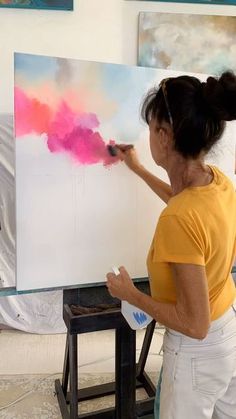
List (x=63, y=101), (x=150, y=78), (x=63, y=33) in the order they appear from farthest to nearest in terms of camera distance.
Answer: (x=63, y=33), (x=150, y=78), (x=63, y=101)

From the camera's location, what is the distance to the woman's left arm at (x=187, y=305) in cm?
77

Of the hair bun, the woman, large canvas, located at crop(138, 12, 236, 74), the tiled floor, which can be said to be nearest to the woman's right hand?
the woman

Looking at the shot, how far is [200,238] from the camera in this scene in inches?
30.9

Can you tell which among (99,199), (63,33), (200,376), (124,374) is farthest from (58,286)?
(63,33)

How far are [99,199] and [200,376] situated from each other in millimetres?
616

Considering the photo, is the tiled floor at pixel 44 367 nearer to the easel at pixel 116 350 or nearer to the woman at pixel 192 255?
the easel at pixel 116 350

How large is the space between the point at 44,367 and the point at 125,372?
67 centimetres

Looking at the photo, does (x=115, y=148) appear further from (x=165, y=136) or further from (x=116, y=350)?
(x=116, y=350)

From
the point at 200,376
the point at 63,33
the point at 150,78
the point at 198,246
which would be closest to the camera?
the point at 198,246

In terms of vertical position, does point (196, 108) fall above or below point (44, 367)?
above

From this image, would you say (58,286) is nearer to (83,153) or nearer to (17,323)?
(83,153)

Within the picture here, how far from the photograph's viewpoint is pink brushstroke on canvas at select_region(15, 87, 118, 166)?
115cm

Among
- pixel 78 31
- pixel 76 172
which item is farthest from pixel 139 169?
pixel 78 31

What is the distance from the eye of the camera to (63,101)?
46.9 inches
